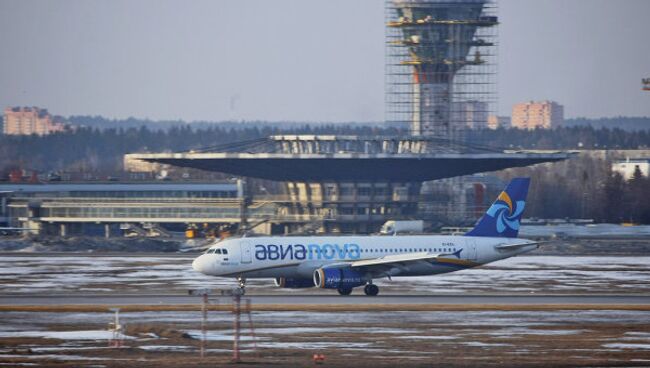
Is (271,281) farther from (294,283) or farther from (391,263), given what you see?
(391,263)

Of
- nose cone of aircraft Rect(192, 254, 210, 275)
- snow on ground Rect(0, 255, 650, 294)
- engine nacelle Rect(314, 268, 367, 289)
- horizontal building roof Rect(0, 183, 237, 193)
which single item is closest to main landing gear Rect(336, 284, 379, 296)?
engine nacelle Rect(314, 268, 367, 289)

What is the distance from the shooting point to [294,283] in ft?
223

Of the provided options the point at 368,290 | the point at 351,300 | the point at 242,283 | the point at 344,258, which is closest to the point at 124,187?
the point at 242,283

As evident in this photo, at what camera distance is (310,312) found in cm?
5578

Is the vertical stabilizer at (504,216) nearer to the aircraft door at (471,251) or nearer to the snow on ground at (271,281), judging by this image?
the aircraft door at (471,251)

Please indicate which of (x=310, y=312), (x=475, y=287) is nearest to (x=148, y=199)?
(x=475, y=287)

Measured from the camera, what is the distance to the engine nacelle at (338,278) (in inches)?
2557

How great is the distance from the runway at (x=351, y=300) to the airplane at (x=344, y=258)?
1456mm

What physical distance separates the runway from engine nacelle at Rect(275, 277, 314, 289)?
2228 mm

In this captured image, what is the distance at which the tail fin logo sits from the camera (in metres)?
72.0

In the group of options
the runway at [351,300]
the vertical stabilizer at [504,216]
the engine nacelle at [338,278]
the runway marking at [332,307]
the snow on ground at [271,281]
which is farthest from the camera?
the vertical stabilizer at [504,216]

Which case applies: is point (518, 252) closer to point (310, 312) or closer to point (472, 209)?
point (310, 312)

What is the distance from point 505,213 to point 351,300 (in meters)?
14.1

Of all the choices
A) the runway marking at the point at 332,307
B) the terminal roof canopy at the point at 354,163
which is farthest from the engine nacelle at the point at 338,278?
the terminal roof canopy at the point at 354,163
